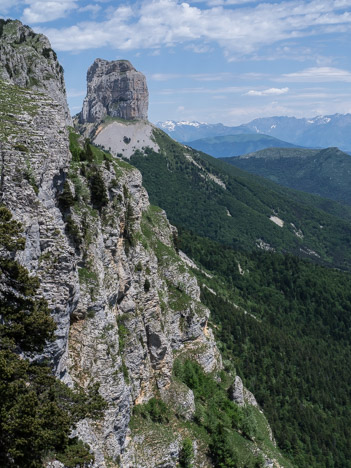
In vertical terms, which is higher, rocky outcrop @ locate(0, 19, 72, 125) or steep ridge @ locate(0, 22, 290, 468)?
rocky outcrop @ locate(0, 19, 72, 125)

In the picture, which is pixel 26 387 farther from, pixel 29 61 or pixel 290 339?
pixel 290 339

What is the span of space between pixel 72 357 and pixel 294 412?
289ft

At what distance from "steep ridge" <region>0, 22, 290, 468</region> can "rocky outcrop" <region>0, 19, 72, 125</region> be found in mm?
3258

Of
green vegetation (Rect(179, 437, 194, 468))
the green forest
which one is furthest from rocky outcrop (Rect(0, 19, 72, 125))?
the green forest

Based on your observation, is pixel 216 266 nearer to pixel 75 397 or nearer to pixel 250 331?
pixel 250 331

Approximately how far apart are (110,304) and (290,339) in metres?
110

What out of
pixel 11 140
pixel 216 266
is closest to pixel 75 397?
pixel 11 140

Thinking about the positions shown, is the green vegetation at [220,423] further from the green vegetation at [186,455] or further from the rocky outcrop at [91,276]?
the rocky outcrop at [91,276]

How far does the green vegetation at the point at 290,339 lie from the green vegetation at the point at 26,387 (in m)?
76.4

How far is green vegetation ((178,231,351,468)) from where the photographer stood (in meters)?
95.6

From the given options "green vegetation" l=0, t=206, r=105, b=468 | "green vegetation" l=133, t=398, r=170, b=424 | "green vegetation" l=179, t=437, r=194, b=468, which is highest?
"green vegetation" l=0, t=206, r=105, b=468

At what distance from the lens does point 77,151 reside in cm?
4181

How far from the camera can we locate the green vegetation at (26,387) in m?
18.1

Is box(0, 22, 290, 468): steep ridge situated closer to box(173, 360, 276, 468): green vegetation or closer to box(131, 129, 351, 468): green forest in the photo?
box(173, 360, 276, 468): green vegetation
